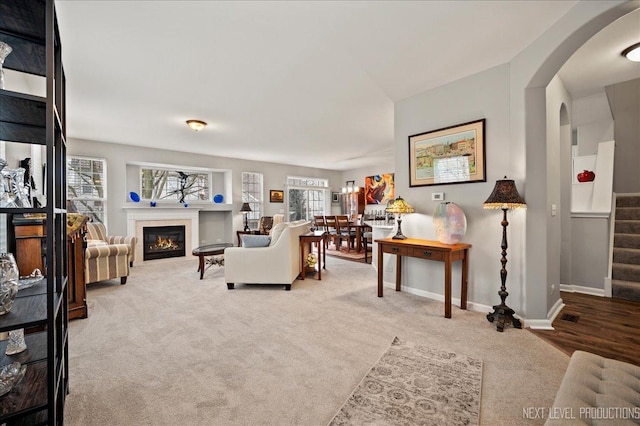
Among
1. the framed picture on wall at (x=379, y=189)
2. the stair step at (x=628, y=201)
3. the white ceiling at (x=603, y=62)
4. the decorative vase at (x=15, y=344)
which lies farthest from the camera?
the framed picture on wall at (x=379, y=189)

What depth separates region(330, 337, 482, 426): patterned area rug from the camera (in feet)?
5.02

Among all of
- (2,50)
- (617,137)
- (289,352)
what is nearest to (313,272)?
(289,352)

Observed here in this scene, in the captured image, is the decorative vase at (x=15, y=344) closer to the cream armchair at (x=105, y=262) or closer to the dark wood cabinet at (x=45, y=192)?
the dark wood cabinet at (x=45, y=192)

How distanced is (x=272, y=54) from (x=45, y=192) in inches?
88.9

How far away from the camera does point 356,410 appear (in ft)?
5.23

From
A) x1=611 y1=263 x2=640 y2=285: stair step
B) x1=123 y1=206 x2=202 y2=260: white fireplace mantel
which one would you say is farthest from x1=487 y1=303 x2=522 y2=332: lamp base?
x1=123 y1=206 x2=202 y2=260: white fireplace mantel

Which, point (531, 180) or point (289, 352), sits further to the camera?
point (531, 180)

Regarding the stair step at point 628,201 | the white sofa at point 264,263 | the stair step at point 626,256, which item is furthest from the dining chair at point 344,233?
the stair step at point 628,201

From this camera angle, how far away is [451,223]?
3109mm

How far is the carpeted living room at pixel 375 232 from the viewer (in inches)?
57.5

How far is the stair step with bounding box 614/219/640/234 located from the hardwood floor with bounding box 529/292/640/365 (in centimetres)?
115

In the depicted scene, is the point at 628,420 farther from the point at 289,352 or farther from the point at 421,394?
the point at 289,352

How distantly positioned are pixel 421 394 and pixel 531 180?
2.27m

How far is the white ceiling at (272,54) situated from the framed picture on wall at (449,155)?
615mm
